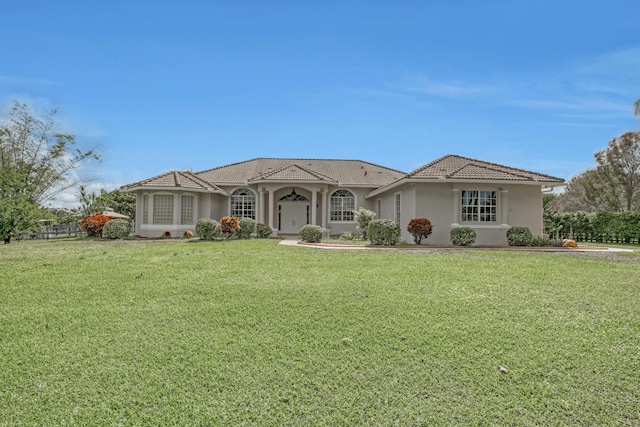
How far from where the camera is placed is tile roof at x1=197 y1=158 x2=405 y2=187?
2311cm

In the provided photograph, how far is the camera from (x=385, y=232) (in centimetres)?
1619

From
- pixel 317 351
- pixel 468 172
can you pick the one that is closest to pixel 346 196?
pixel 468 172

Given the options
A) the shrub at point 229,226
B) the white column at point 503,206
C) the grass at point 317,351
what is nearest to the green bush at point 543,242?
the white column at point 503,206

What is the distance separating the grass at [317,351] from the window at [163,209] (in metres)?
14.5

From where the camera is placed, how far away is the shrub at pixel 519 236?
16.6 m

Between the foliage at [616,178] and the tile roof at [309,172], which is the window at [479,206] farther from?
the foliage at [616,178]

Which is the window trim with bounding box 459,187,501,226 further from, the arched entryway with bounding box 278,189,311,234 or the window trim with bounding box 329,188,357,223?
the arched entryway with bounding box 278,189,311,234

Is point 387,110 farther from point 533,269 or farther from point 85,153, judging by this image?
point 85,153

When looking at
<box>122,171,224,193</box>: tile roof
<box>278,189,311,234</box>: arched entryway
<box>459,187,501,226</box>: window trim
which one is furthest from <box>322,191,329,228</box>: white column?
<box>459,187,501,226</box>: window trim

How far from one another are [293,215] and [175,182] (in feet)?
26.8

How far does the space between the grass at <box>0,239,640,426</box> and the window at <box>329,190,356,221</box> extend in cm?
1688

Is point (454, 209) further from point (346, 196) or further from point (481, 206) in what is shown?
point (346, 196)

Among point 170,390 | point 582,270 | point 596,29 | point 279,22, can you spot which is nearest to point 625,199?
point 596,29

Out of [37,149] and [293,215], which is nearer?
[37,149]
